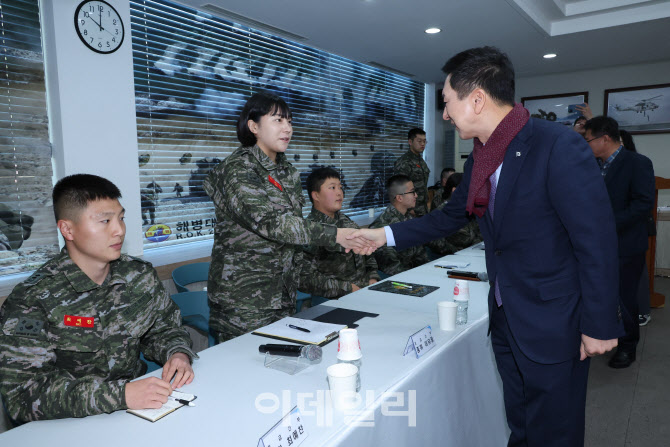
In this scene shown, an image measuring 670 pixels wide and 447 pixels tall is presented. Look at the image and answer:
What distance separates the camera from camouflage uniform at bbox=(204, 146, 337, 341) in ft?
5.76

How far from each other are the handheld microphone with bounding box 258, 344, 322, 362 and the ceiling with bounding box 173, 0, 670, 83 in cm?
277

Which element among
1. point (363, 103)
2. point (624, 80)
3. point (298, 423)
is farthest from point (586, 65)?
point (298, 423)

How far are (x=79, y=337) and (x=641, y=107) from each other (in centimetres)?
676

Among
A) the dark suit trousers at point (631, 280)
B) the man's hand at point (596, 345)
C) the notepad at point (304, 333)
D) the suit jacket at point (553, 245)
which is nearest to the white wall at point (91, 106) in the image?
the notepad at point (304, 333)

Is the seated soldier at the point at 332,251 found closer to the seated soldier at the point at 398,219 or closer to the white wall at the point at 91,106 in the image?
the seated soldier at the point at 398,219

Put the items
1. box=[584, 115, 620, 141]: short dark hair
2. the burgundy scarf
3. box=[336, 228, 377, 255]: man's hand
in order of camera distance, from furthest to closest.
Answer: box=[584, 115, 620, 141]: short dark hair, box=[336, 228, 377, 255]: man's hand, the burgundy scarf

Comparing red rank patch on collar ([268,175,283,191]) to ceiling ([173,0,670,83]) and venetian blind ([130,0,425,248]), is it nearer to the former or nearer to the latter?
venetian blind ([130,0,425,248])

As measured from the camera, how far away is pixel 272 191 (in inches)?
72.6

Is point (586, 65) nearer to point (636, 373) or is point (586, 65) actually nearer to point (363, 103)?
Result: point (363, 103)

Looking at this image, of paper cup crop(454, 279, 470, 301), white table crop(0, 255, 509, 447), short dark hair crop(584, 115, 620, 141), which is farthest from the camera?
short dark hair crop(584, 115, 620, 141)

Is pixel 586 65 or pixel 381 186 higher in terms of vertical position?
→ pixel 586 65

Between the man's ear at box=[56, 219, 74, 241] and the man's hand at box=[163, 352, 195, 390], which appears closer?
the man's hand at box=[163, 352, 195, 390]

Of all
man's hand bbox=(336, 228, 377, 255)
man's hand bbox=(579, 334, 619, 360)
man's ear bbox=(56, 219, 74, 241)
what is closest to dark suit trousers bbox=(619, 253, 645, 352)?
man's hand bbox=(336, 228, 377, 255)

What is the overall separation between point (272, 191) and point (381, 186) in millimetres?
4424
